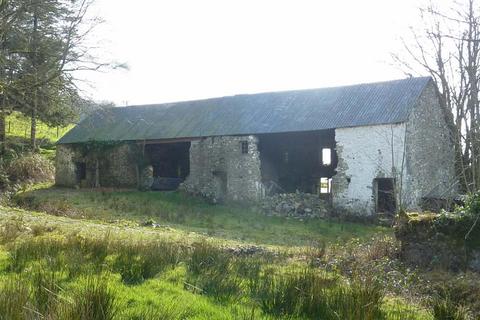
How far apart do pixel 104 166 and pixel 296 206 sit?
13.3 m

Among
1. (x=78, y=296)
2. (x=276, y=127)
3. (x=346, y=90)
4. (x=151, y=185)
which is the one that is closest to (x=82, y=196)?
(x=151, y=185)

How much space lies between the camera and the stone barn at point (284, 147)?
21.4 meters

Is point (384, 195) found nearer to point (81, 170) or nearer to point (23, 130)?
point (81, 170)

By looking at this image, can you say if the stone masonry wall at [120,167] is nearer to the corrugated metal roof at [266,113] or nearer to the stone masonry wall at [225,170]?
the corrugated metal roof at [266,113]

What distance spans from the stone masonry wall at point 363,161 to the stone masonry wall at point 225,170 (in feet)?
14.6

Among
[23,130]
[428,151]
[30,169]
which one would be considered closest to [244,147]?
[428,151]

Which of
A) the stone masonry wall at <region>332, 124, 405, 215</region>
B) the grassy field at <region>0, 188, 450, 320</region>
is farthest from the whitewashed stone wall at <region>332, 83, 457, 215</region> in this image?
the grassy field at <region>0, 188, 450, 320</region>

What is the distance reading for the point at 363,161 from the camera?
2173cm

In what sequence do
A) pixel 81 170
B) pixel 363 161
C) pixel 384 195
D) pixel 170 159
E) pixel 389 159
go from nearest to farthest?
pixel 389 159
pixel 363 161
pixel 384 195
pixel 81 170
pixel 170 159

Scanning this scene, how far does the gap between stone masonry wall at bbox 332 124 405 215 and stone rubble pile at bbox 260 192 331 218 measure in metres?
0.80

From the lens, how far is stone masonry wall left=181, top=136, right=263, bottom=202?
24.6 metres

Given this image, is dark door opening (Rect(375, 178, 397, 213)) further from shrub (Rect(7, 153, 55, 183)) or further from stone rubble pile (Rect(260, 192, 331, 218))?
shrub (Rect(7, 153, 55, 183))

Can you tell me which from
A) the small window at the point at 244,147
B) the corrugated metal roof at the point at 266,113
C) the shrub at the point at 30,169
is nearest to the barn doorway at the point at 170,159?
the corrugated metal roof at the point at 266,113

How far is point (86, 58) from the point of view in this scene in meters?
13.8
